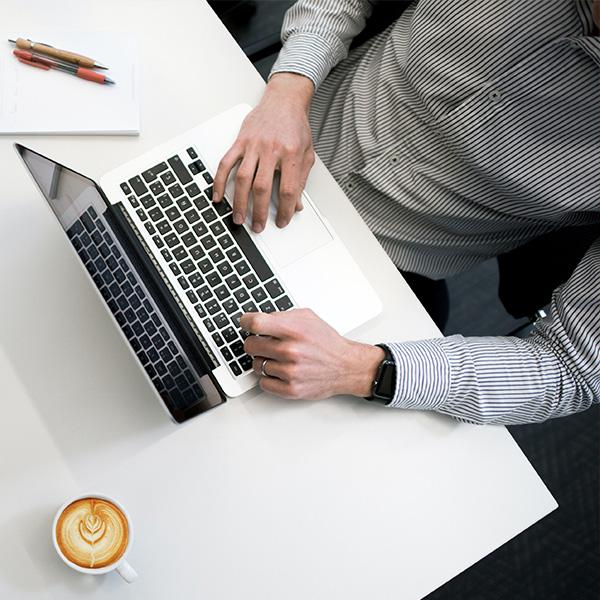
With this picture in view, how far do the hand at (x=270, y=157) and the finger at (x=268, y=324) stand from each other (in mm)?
122

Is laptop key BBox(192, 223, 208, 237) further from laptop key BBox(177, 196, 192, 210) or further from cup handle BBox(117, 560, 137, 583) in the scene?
cup handle BBox(117, 560, 137, 583)

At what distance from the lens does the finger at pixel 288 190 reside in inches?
31.6

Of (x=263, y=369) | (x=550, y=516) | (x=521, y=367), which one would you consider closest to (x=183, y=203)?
(x=263, y=369)

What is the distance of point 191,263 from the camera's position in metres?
0.79

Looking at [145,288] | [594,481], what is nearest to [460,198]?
[145,288]

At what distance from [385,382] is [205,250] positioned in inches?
10.4

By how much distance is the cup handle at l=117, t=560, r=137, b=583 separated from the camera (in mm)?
700

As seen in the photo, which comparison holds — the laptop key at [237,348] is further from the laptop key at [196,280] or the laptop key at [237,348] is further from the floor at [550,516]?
the floor at [550,516]

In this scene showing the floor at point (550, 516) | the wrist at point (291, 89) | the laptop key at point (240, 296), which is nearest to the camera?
the laptop key at point (240, 296)

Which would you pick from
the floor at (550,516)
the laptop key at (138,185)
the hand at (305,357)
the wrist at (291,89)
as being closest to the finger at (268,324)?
the hand at (305,357)

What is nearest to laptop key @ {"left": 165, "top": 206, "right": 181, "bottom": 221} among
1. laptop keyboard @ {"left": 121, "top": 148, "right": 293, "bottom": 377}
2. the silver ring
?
laptop keyboard @ {"left": 121, "top": 148, "right": 293, "bottom": 377}

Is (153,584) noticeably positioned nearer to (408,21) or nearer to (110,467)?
(110,467)

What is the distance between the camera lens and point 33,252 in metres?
0.80

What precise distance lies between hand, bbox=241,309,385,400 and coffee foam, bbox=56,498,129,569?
0.70 feet
